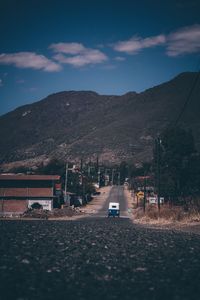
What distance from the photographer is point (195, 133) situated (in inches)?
6029

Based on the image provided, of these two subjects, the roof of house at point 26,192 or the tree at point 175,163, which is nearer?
the tree at point 175,163

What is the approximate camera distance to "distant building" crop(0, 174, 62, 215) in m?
69.8

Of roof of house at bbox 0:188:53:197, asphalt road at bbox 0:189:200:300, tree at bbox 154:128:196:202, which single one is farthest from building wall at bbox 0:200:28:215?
asphalt road at bbox 0:189:200:300

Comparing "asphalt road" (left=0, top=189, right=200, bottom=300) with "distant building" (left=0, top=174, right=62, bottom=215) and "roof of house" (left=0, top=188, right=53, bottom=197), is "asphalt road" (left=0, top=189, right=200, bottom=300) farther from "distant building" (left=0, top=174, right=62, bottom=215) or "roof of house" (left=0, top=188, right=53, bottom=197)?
"roof of house" (left=0, top=188, right=53, bottom=197)

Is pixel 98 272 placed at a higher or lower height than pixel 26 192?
lower

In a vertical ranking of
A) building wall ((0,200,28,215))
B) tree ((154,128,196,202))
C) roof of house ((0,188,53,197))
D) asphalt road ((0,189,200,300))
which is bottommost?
building wall ((0,200,28,215))

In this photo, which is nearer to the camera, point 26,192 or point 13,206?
point 13,206

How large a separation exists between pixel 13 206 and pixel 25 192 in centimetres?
312

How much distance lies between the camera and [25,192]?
70562 millimetres

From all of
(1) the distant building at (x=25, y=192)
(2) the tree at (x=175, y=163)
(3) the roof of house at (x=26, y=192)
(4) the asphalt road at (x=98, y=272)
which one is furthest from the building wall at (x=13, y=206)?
(4) the asphalt road at (x=98, y=272)

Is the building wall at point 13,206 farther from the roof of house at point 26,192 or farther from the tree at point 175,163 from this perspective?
the tree at point 175,163

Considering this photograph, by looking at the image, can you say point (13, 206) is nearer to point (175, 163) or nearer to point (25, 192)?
point (25, 192)

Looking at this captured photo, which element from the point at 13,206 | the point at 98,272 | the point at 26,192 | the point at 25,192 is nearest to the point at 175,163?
the point at 26,192

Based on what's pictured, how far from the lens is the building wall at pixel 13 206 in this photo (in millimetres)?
69275
